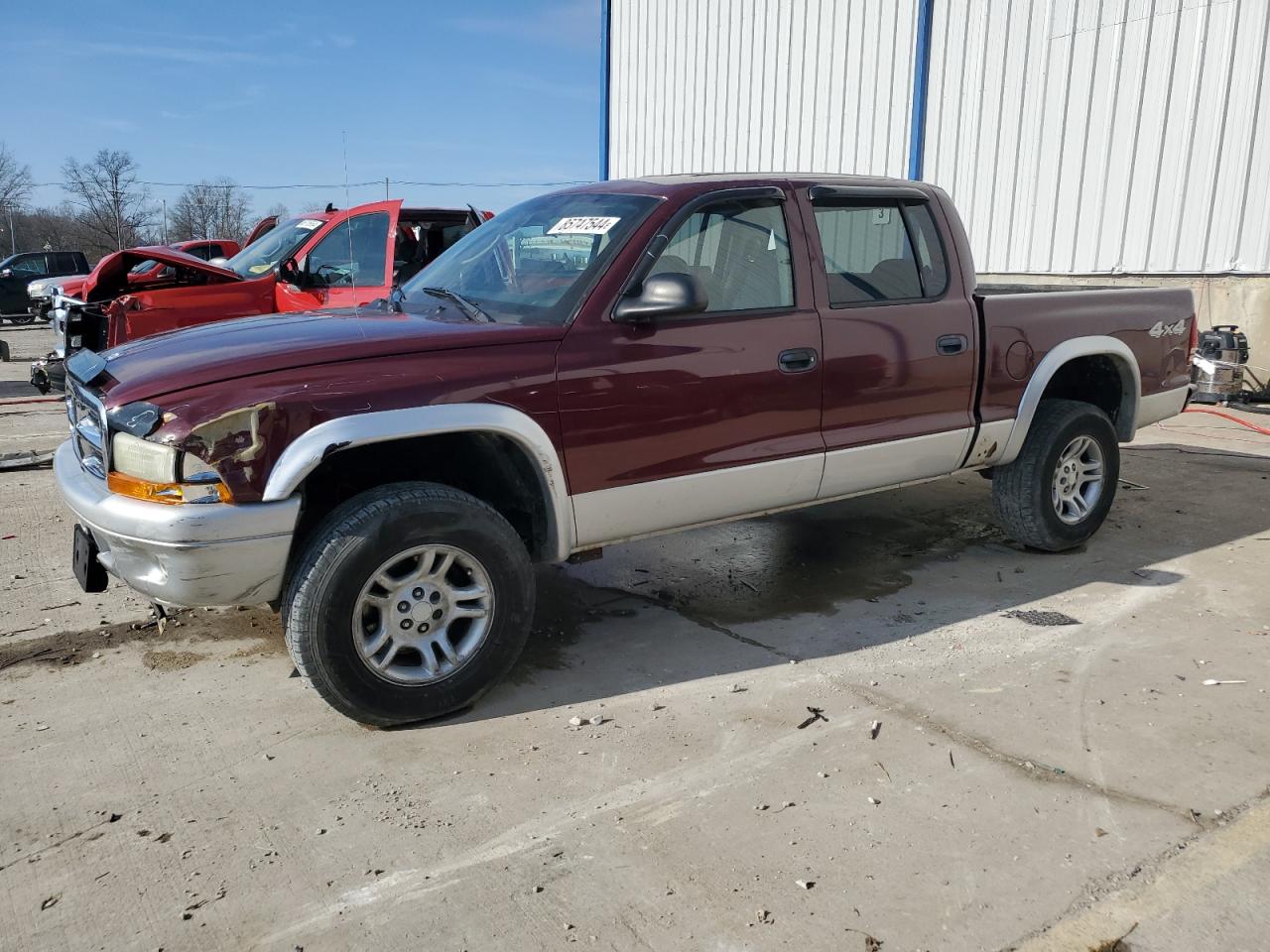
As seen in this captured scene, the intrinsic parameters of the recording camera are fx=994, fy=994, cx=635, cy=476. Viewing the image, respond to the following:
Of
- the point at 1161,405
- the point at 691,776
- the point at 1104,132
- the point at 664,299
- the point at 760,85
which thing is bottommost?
the point at 691,776

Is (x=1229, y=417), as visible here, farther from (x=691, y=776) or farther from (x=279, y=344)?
(x=279, y=344)

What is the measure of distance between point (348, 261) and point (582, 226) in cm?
526

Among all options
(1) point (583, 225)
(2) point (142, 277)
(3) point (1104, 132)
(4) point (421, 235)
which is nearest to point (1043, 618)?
(1) point (583, 225)

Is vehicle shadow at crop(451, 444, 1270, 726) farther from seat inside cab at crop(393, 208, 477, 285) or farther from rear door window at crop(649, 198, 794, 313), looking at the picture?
seat inside cab at crop(393, 208, 477, 285)

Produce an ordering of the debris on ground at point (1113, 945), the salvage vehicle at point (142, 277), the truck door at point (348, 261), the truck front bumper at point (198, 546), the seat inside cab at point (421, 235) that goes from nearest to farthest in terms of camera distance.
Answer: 1. the debris on ground at point (1113, 945)
2. the truck front bumper at point (198, 546)
3. the salvage vehicle at point (142, 277)
4. the truck door at point (348, 261)
5. the seat inside cab at point (421, 235)

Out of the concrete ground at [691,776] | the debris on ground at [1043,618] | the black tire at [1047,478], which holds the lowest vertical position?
the concrete ground at [691,776]

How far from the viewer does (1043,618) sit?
443 centimetres

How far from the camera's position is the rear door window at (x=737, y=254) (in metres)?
4.00

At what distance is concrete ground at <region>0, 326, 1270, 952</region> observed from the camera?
2459 mm

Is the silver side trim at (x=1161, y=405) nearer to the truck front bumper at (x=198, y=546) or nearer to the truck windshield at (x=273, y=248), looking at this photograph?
the truck front bumper at (x=198, y=546)

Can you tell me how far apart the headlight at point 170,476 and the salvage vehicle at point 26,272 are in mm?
21114

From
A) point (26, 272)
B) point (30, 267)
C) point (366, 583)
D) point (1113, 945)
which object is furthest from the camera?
point (30, 267)

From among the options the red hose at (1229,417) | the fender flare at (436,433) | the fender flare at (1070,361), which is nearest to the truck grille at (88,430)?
the fender flare at (436,433)

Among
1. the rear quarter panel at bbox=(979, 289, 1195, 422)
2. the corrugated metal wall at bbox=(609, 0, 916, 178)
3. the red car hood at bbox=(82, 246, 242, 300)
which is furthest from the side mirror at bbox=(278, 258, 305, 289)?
the corrugated metal wall at bbox=(609, 0, 916, 178)
